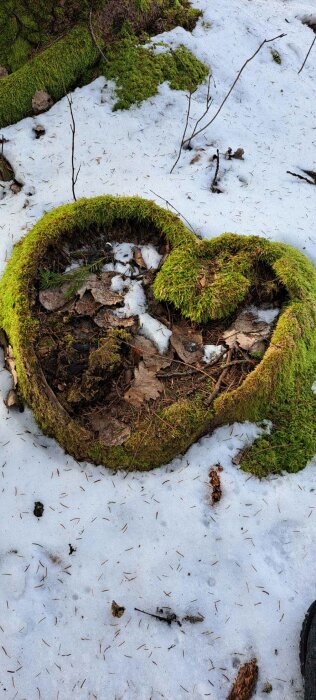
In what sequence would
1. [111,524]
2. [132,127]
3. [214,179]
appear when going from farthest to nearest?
1. [132,127]
2. [214,179]
3. [111,524]

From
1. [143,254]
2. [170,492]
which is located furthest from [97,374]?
[143,254]

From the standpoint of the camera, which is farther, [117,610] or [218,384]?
[218,384]

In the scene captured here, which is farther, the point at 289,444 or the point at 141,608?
the point at 289,444

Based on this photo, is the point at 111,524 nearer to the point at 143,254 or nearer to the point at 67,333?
the point at 67,333

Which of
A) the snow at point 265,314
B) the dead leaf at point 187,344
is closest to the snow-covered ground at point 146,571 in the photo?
the dead leaf at point 187,344

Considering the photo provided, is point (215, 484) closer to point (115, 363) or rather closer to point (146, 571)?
point (146, 571)

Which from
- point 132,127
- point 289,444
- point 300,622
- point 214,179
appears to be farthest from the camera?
point 132,127

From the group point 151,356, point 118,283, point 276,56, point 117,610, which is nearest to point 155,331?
point 151,356
